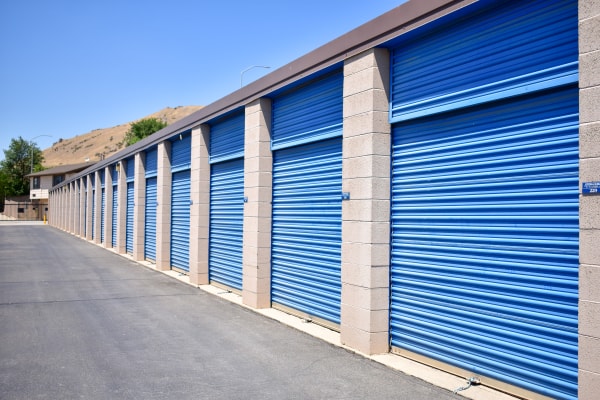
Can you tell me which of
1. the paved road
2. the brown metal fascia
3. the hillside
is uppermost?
the hillside

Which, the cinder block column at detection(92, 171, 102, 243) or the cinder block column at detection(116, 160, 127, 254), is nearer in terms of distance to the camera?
the cinder block column at detection(116, 160, 127, 254)

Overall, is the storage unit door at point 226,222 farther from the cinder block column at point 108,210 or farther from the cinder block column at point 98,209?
the cinder block column at point 98,209

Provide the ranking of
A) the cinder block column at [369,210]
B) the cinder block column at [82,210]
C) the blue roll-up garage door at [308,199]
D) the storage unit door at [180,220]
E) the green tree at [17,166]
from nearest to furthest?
the cinder block column at [369,210], the blue roll-up garage door at [308,199], the storage unit door at [180,220], the cinder block column at [82,210], the green tree at [17,166]

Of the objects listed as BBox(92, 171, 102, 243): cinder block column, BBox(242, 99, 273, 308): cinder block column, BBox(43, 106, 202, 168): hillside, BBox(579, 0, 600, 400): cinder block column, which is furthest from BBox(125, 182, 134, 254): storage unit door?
BBox(43, 106, 202, 168): hillside

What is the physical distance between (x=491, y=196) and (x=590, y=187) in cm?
161

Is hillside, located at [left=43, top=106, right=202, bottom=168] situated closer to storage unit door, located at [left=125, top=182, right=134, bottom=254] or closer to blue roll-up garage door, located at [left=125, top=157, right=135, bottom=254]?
blue roll-up garage door, located at [left=125, top=157, right=135, bottom=254]

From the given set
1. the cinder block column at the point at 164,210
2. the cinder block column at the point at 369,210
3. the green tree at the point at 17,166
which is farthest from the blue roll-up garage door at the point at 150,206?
the green tree at the point at 17,166

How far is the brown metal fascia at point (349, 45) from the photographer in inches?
285

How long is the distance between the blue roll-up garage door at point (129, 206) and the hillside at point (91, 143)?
119m

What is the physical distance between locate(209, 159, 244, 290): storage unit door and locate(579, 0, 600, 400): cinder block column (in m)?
9.21

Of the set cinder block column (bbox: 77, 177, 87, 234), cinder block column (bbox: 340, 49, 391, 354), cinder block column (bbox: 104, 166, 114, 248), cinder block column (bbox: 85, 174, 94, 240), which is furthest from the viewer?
cinder block column (bbox: 77, 177, 87, 234)

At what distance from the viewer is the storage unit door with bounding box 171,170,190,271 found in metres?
17.4

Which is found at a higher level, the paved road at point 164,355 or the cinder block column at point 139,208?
the cinder block column at point 139,208

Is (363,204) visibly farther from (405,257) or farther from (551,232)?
(551,232)
